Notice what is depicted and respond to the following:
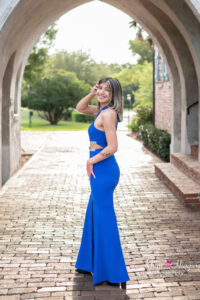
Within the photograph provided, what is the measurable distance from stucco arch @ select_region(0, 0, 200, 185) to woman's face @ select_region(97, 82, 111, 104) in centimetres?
281

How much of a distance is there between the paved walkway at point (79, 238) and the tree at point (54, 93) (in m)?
25.4

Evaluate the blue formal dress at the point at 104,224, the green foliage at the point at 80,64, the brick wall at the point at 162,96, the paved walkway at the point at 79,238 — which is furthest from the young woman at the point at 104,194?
the green foliage at the point at 80,64

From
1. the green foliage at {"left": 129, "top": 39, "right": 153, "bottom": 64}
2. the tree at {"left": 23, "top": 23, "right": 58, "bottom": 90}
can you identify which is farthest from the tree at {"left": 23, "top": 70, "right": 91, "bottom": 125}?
the green foliage at {"left": 129, "top": 39, "right": 153, "bottom": 64}

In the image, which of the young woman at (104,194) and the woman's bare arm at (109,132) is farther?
the young woman at (104,194)

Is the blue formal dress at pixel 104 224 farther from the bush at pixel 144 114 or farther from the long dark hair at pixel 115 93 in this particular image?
the bush at pixel 144 114

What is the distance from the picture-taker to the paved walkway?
3963 mm

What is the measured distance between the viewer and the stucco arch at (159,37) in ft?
22.9

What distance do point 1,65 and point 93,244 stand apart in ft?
14.0

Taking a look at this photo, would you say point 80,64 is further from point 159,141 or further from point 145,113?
point 159,141

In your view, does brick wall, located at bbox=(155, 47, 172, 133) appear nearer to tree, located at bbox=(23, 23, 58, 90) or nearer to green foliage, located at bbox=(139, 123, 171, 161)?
green foliage, located at bbox=(139, 123, 171, 161)

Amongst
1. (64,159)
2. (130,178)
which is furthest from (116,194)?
(64,159)

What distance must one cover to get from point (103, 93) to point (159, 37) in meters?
8.33

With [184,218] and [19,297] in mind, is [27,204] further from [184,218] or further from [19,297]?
[19,297]

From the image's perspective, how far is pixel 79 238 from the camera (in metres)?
5.47
